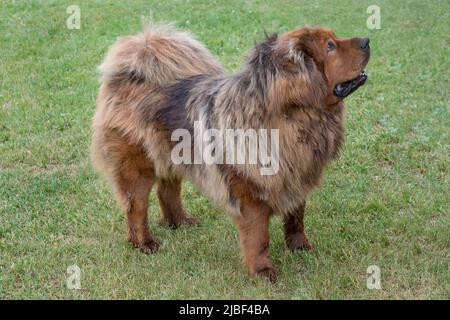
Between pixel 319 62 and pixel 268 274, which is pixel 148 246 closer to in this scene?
pixel 268 274

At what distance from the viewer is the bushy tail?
5.16m

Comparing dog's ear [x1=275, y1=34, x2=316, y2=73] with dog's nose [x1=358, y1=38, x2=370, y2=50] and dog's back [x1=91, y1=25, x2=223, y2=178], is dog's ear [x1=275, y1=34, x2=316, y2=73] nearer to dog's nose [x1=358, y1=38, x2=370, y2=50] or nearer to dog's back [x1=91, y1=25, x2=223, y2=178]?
dog's nose [x1=358, y1=38, x2=370, y2=50]

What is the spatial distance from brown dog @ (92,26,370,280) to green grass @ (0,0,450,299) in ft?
1.04

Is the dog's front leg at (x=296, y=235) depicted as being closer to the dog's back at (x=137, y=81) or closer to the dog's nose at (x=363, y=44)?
the dog's back at (x=137, y=81)

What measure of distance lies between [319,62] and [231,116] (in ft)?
2.36

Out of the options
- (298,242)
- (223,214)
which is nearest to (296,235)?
(298,242)

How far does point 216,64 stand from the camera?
554 cm

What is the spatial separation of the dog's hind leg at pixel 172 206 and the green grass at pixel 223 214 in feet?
0.39

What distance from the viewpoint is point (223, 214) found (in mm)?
6066

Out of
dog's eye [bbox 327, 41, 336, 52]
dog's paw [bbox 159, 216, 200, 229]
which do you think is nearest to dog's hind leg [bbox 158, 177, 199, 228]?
dog's paw [bbox 159, 216, 200, 229]

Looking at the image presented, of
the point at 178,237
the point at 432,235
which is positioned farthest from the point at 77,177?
the point at 432,235

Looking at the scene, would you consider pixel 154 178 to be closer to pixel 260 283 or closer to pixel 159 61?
pixel 159 61

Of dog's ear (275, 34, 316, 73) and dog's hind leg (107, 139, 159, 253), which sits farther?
dog's hind leg (107, 139, 159, 253)

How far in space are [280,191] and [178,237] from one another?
149 centimetres
